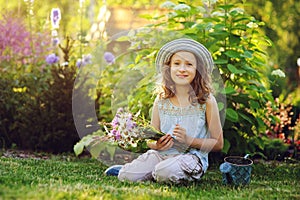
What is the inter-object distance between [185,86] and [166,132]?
1.10 ft

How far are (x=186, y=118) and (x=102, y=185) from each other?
0.76 meters

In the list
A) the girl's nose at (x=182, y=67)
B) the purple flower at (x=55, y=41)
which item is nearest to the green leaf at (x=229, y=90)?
the girl's nose at (x=182, y=67)

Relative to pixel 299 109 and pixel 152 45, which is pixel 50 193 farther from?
pixel 299 109

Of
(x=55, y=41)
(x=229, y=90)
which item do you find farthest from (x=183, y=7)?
(x=55, y=41)

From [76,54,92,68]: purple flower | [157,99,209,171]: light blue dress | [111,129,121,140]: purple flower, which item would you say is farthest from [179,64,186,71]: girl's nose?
[76,54,92,68]: purple flower

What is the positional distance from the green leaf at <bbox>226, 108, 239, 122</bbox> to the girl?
2.43 feet

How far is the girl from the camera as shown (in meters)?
3.36

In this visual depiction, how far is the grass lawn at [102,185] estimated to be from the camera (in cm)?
265

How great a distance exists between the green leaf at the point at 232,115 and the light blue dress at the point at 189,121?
2.43 feet

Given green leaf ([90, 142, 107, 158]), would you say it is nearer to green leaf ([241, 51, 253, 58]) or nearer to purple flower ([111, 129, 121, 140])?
purple flower ([111, 129, 121, 140])

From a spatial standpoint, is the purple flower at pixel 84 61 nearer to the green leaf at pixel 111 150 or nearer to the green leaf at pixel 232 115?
the green leaf at pixel 111 150

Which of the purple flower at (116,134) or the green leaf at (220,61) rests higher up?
the green leaf at (220,61)

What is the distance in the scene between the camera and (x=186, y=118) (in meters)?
3.44

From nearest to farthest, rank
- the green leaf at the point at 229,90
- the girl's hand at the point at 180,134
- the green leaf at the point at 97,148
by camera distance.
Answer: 1. the girl's hand at the point at 180,134
2. the green leaf at the point at 229,90
3. the green leaf at the point at 97,148
